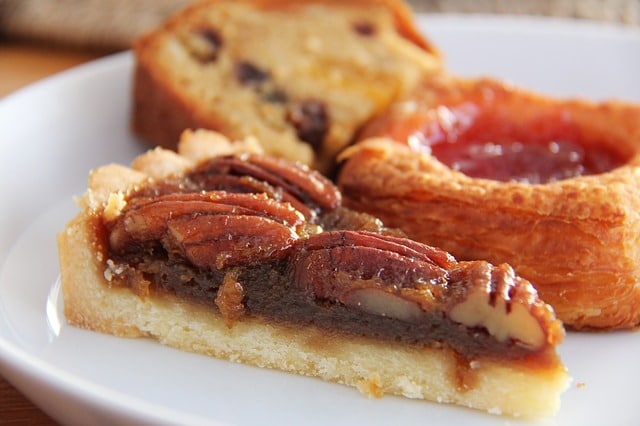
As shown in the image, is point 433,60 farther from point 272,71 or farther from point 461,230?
point 461,230

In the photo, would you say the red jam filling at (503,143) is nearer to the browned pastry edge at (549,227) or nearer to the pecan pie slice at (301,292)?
the browned pastry edge at (549,227)

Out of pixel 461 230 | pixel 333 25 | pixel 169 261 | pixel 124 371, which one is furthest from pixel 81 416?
pixel 333 25

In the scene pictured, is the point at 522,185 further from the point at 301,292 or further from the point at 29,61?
the point at 29,61

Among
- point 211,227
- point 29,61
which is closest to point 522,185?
point 211,227

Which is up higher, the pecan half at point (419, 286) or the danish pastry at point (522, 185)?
the danish pastry at point (522, 185)

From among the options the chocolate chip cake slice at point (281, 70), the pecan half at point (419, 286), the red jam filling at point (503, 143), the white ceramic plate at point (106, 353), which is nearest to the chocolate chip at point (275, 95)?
the chocolate chip cake slice at point (281, 70)
